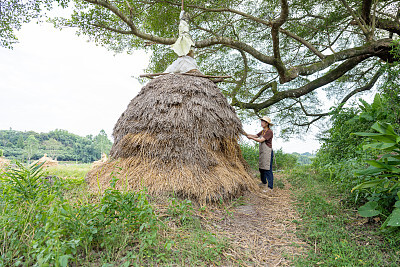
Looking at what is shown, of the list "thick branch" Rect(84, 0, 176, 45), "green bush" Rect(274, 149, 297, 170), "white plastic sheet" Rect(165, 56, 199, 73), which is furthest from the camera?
"green bush" Rect(274, 149, 297, 170)

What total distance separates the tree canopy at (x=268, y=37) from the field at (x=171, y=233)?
421cm

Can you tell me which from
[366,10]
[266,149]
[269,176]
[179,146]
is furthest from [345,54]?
[179,146]

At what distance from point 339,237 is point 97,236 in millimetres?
3019

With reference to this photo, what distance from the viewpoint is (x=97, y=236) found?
2.41 meters

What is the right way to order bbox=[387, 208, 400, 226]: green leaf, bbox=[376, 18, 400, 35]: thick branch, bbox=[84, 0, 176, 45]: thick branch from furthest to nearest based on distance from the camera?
bbox=[376, 18, 400, 35]: thick branch < bbox=[84, 0, 176, 45]: thick branch < bbox=[387, 208, 400, 226]: green leaf

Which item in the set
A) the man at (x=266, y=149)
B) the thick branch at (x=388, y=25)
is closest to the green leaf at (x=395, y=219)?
the man at (x=266, y=149)

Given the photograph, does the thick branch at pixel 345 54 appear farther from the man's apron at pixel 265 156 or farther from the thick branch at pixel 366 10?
the man's apron at pixel 265 156

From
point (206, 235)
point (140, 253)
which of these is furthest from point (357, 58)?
point (140, 253)

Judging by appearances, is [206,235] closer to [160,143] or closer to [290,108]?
[160,143]

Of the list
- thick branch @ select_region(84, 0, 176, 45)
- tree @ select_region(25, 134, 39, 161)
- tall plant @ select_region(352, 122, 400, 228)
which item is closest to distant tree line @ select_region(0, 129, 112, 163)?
tree @ select_region(25, 134, 39, 161)

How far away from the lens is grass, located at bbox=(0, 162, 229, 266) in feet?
6.95

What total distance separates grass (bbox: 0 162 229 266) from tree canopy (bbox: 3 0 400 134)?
5.52 m

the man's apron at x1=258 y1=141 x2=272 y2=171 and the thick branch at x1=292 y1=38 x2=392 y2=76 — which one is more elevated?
the thick branch at x1=292 y1=38 x2=392 y2=76

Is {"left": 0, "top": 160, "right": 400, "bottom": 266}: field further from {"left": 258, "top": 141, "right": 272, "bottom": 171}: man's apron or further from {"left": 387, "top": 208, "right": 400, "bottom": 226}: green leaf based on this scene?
{"left": 258, "top": 141, "right": 272, "bottom": 171}: man's apron
